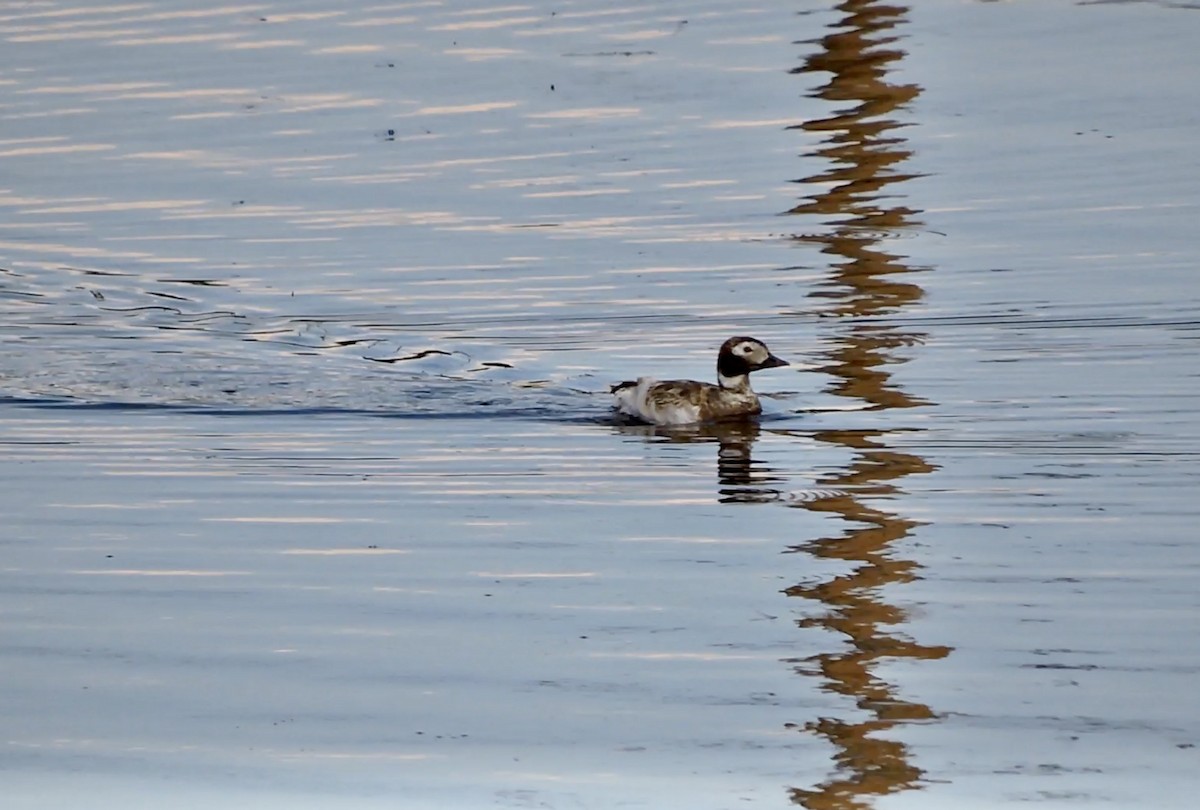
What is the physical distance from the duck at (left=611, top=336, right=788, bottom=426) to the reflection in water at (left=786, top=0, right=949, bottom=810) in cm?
52

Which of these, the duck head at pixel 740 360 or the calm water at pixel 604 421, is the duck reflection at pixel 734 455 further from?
the duck head at pixel 740 360

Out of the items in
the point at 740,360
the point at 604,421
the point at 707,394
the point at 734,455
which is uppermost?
the point at 740,360

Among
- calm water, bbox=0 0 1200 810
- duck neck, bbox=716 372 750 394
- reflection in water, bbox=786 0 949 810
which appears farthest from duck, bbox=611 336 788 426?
reflection in water, bbox=786 0 949 810

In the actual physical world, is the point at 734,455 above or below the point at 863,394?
below

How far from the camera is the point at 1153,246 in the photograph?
15.7m

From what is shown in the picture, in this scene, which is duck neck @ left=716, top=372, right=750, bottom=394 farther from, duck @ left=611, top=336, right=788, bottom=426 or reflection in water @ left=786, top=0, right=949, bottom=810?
reflection in water @ left=786, top=0, right=949, bottom=810

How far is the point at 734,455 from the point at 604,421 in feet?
3.35

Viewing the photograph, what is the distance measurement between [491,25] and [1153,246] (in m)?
14.0

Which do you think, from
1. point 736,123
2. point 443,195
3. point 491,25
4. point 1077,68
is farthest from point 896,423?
point 491,25

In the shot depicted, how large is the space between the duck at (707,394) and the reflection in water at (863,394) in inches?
20.5

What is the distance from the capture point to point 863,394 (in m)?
12.9

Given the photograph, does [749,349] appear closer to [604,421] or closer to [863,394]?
[863,394]

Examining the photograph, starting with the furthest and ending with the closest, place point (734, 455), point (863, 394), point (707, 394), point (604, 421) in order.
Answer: point (707, 394) < point (604, 421) < point (863, 394) < point (734, 455)

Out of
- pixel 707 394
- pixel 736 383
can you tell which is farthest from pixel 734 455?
pixel 707 394
